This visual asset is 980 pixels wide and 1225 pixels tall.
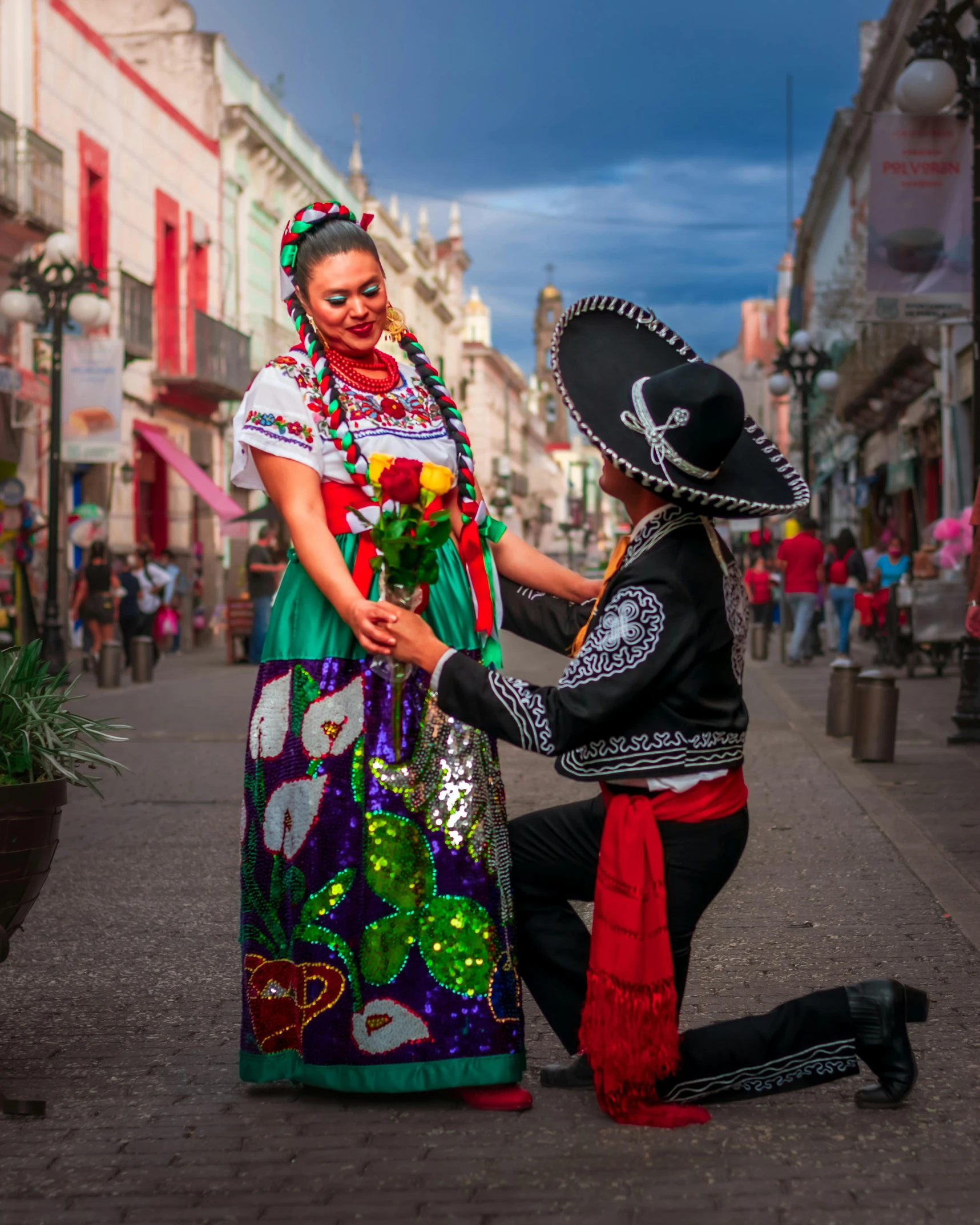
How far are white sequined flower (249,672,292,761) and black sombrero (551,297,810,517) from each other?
34.4 inches

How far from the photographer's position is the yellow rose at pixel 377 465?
343cm

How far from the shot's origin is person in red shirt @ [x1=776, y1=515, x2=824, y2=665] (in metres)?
20.7

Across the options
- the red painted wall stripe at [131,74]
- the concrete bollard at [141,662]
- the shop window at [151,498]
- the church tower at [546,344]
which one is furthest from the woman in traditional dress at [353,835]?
the church tower at [546,344]

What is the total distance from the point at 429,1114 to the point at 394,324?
1.82 m

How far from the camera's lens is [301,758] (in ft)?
12.0

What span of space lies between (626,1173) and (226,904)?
3.18 meters

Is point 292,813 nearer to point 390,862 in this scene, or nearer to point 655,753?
point 390,862

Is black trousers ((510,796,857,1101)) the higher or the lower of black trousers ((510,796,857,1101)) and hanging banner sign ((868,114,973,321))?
the lower

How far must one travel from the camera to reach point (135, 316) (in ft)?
90.8

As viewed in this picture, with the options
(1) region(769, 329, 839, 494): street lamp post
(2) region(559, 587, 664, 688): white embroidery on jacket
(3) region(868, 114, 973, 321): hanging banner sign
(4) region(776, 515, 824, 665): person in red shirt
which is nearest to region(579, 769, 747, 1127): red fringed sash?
(2) region(559, 587, 664, 688): white embroidery on jacket

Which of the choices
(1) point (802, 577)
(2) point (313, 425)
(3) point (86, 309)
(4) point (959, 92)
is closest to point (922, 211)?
(4) point (959, 92)

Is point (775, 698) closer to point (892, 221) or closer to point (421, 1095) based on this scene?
point (892, 221)

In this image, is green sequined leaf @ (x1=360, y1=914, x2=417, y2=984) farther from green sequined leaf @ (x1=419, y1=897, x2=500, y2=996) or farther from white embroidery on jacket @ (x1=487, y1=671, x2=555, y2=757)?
white embroidery on jacket @ (x1=487, y1=671, x2=555, y2=757)

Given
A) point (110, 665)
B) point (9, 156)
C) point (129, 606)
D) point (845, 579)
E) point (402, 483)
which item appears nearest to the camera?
point (402, 483)
